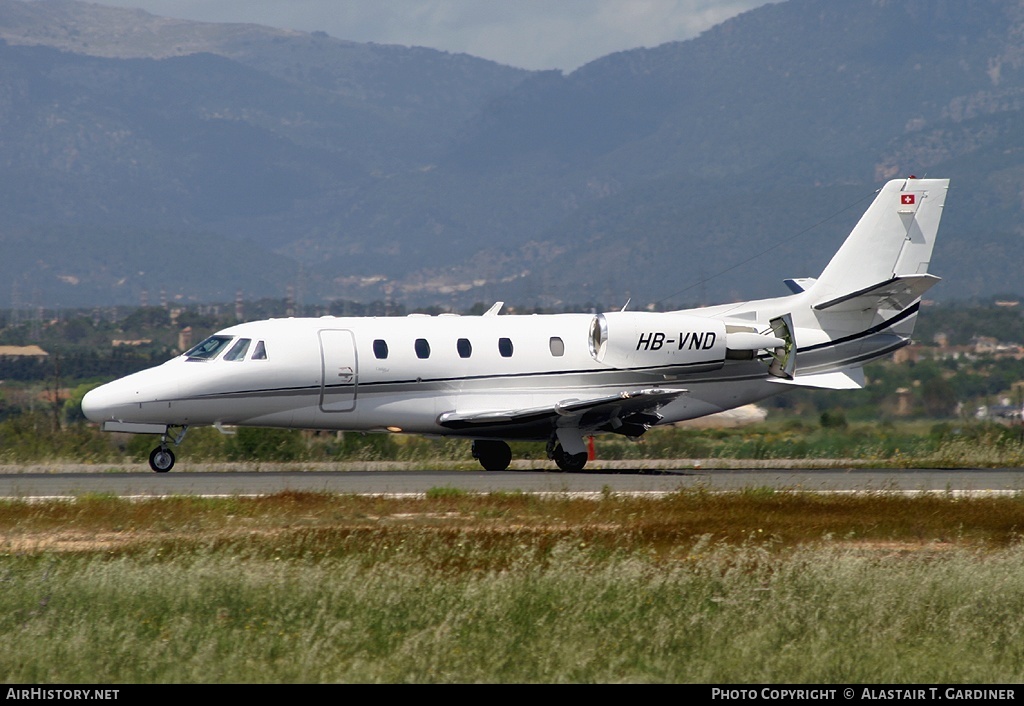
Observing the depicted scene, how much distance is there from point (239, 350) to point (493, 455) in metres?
5.60

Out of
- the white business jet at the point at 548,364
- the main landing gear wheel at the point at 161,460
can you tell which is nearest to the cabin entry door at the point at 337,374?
the white business jet at the point at 548,364

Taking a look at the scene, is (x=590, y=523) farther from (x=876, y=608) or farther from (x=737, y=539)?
(x=876, y=608)

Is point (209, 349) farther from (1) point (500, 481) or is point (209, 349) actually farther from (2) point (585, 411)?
(2) point (585, 411)

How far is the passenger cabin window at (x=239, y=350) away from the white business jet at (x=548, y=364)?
0.03 m

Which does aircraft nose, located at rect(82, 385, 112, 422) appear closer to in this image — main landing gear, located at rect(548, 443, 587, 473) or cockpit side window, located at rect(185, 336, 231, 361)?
cockpit side window, located at rect(185, 336, 231, 361)

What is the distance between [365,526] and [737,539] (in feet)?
14.8

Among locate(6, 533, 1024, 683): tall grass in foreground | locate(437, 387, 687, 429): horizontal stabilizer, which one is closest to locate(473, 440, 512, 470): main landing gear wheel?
locate(437, 387, 687, 429): horizontal stabilizer

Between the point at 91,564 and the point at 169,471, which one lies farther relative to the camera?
the point at 169,471

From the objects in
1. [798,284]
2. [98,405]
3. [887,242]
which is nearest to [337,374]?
[98,405]

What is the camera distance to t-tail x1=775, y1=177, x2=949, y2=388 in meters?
30.2

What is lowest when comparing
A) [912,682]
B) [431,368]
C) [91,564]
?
[912,682]
